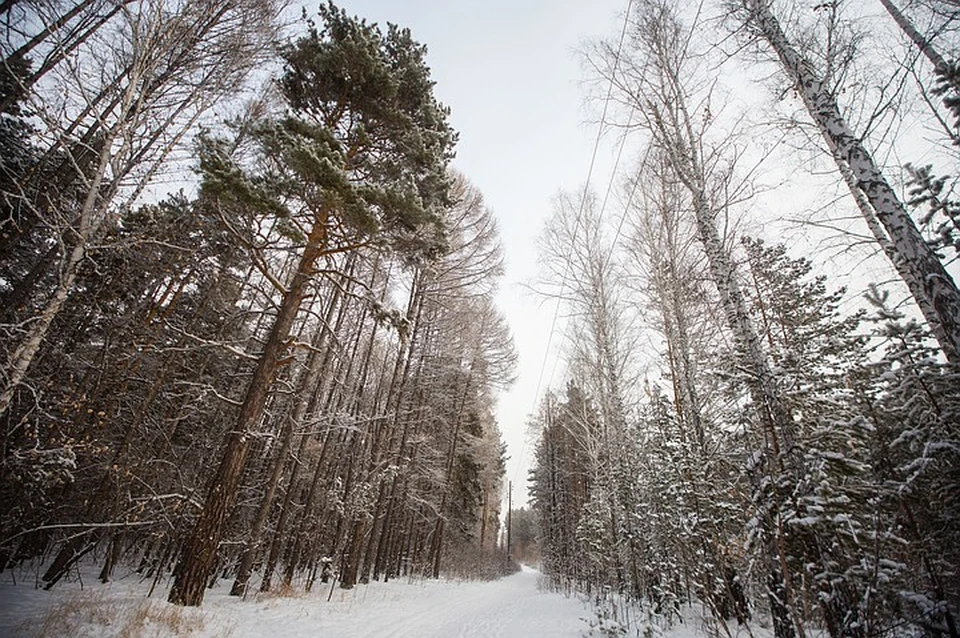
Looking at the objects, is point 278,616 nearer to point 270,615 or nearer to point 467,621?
point 270,615

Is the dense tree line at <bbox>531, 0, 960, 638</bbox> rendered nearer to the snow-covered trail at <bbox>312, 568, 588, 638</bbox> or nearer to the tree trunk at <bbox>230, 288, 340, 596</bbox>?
the snow-covered trail at <bbox>312, 568, 588, 638</bbox>

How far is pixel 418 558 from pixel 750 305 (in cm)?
2068

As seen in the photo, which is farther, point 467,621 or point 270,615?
point 467,621

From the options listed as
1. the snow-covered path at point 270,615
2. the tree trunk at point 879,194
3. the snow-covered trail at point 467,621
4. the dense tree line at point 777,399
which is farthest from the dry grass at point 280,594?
the tree trunk at point 879,194

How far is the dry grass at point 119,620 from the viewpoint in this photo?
3.63 m

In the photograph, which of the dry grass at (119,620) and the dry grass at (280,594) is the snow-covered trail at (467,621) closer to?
the dry grass at (119,620)

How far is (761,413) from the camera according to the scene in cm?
473

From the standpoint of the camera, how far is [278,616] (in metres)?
6.26

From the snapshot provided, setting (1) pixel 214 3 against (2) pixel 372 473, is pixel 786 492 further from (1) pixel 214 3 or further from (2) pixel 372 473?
(1) pixel 214 3

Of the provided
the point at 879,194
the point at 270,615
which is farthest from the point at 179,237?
the point at 879,194

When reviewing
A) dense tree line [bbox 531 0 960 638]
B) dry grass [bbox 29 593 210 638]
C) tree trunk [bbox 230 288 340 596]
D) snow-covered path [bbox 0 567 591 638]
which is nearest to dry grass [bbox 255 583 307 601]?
snow-covered path [bbox 0 567 591 638]

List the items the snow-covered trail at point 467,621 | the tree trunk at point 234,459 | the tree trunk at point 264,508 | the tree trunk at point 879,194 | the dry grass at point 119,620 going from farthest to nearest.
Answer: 1. the tree trunk at point 264,508
2. the snow-covered trail at point 467,621
3. the tree trunk at point 234,459
4. the tree trunk at point 879,194
5. the dry grass at point 119,620

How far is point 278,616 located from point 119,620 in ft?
9.38

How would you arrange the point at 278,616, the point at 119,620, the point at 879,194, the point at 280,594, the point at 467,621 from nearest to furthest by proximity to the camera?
the point at 119,620 → the point at 879,194 → the point at 278,616 → the point at 467,621 → the point at 280,594
